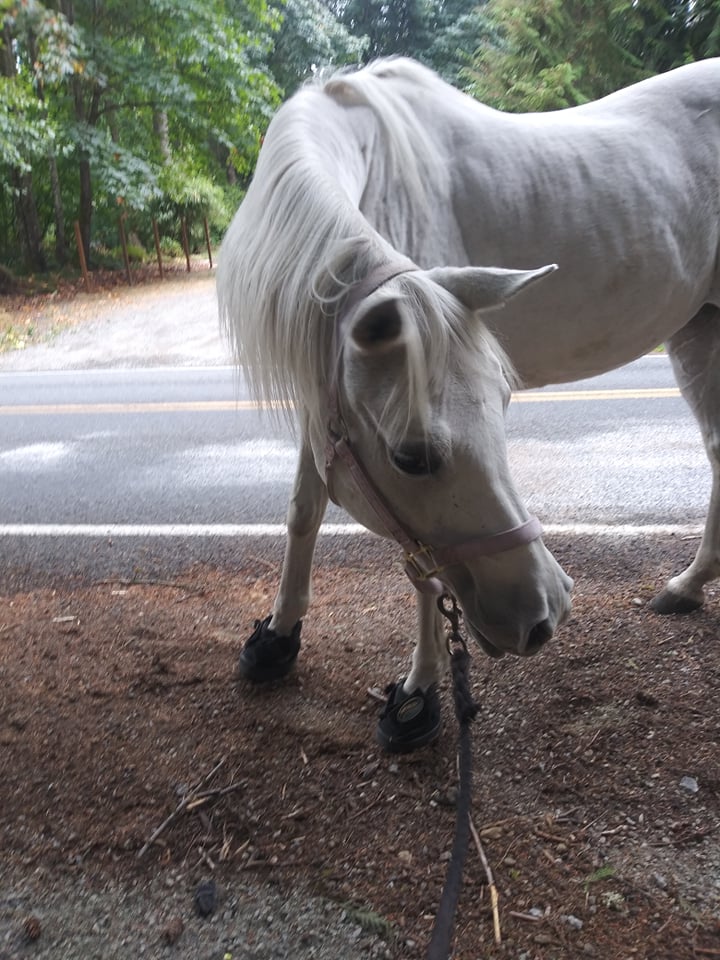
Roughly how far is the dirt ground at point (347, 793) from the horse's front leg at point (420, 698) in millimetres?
62

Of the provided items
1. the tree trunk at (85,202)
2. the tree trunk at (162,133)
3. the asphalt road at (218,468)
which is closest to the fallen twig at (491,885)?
the asphalt road at (218,468)

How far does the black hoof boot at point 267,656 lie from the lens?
102 inches

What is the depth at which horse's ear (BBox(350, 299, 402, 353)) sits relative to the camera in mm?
1358

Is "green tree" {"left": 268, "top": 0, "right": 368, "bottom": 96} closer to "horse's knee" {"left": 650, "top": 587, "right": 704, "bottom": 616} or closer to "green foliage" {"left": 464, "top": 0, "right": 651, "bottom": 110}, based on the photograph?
"green foliage" {"left": 464, "top": 0, "right": 651, "bottom": 110}

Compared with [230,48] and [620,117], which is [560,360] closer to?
[620,117]

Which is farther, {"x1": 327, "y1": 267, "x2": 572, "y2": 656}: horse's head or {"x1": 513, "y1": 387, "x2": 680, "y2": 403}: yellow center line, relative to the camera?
{"x1": 513, "y1": 387, "x2": 680, "y2": 403}: yellow center line

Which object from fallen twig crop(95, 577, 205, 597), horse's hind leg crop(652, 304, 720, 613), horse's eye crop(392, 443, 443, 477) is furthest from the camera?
fallen twig crop(95, 577, 205, 597)

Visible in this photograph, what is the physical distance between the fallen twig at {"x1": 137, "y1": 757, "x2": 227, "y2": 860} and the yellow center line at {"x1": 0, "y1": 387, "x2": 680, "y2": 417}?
4413 mm

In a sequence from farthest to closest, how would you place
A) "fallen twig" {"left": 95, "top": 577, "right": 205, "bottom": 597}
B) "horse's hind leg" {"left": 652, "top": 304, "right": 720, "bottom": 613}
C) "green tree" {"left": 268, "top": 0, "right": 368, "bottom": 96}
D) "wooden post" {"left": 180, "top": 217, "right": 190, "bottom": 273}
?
"wooden post" {"left": 180, "top": 217, "right": 190, "bottom": 273} < "green tree" {"left": 268, "top": 0, "right": 368, "bottom": 96} < "fallen twig" {"left": 95, "top": 577, "right": 205, "bottom": 597} < "horse's hind leg" {"left": 652, "top": 304, "right": 720, "bottom": 613}

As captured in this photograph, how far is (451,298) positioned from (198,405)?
19.3 ft

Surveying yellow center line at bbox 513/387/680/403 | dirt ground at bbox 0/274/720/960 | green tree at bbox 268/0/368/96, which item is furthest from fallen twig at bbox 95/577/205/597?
green tree at bbox 268/0/368/96

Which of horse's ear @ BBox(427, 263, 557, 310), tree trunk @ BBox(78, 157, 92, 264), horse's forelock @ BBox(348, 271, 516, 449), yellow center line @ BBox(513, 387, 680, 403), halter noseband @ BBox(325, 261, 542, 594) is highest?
tree trunk @ BBox(78, 157, 92, 264)

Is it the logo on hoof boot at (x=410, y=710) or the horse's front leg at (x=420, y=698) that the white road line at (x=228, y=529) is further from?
the logo on hoof boot at (x=410, y=710)

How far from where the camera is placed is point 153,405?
7219 mm
